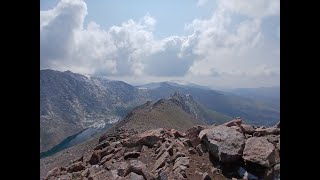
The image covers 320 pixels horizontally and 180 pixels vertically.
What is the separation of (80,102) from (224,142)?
496ft

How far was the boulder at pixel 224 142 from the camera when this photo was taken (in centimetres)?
1009

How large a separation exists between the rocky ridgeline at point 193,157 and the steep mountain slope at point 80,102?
10759 cm

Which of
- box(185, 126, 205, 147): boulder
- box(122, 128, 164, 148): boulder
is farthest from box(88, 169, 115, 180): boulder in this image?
box(185, 126, 205, 147): boulder

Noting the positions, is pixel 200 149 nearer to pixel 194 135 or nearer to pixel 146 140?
pixel 194 135

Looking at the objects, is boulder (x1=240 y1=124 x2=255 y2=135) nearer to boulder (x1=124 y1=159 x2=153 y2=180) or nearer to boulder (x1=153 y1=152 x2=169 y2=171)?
boulder (x1=153 y1=152 x2=169 y2=171)

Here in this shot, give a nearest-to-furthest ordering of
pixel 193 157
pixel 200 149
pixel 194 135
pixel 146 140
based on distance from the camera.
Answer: pixel 193 157 → pixel 200 149 → pixel 194 135 → pixel 146 140

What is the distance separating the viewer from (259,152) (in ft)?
32.1

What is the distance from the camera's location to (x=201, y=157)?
10.9m

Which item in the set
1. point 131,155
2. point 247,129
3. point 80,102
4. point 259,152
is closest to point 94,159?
point 131,155

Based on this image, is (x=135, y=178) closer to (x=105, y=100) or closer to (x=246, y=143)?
(x=246, y=143)

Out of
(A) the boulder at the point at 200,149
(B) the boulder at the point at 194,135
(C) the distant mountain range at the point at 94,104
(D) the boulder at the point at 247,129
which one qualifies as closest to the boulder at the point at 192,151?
(A) the boulder at the point at 200,149

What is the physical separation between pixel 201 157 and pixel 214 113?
136627 mm
